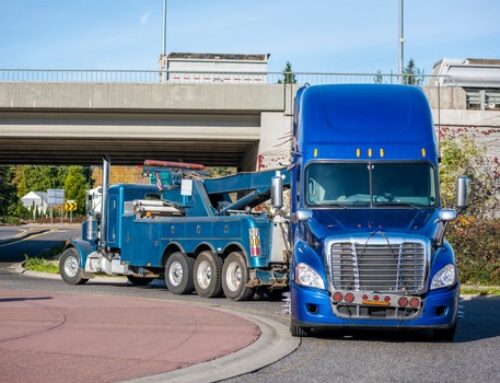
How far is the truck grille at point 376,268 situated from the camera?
1126 cm

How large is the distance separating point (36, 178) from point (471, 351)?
10789cm

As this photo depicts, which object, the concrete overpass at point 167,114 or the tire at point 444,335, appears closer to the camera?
the tire at point 444,335

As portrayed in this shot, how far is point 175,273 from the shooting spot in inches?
805

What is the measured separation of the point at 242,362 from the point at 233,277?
28.0 feet

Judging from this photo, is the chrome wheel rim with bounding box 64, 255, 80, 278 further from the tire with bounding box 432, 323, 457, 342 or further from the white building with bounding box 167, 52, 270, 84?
the tire with bounding box 432, 323, 457, 342

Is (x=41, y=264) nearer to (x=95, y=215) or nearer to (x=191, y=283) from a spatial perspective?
(x=95, y=215)

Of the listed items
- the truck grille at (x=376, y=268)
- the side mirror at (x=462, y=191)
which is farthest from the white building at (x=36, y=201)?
the truck grille at (x=376, y=268)

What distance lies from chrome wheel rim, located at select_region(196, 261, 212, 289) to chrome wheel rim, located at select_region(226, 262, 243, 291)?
708mm

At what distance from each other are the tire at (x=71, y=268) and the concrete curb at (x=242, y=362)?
11.7 metres

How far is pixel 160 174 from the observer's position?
22078 mm

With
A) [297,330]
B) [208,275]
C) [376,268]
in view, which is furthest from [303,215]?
[208,275]

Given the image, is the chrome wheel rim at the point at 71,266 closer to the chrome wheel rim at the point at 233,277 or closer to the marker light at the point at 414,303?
the chrome wheel rim at the point at 233,277

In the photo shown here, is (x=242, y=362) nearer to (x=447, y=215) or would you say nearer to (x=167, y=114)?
(x=447, y=215)

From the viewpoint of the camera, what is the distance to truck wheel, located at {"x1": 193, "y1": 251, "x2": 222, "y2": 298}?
18969 mm
